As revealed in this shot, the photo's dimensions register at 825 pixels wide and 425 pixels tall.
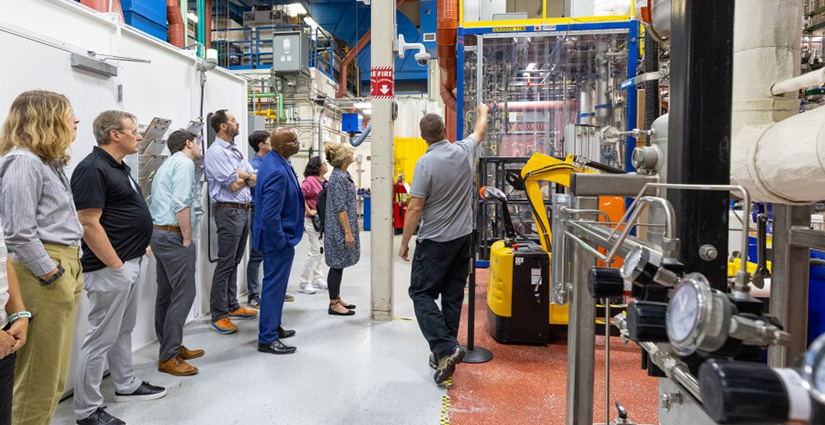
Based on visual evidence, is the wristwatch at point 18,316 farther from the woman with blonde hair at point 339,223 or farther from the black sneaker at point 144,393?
the woman with blonde hair at point 339,223

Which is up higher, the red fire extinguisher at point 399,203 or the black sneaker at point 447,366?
the red fire extinguisher at point 399,203

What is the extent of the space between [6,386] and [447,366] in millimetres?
1975

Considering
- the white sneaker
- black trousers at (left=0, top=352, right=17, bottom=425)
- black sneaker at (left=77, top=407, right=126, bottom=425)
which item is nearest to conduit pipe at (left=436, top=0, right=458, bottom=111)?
the white sneaker

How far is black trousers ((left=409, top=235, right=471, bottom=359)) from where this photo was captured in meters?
2.85

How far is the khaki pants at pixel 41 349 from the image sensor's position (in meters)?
1.75

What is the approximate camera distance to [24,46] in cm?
231

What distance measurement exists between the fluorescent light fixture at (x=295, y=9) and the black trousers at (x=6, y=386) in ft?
34.5

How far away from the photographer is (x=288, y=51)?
30.4 ft

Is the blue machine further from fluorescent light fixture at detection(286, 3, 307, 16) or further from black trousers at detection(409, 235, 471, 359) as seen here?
black trousers at detection(409, 235, 471, 359)

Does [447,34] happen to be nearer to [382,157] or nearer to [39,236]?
[382,157]

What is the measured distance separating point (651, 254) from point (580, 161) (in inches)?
34.8

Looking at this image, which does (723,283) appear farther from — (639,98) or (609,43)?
(609,43)

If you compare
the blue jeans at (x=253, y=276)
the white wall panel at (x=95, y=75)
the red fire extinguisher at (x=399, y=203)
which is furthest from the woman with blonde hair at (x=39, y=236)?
the red fire extinguisher at (x=399, y=203)

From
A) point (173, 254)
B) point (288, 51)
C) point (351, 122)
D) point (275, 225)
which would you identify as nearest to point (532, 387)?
point (275, 225)
